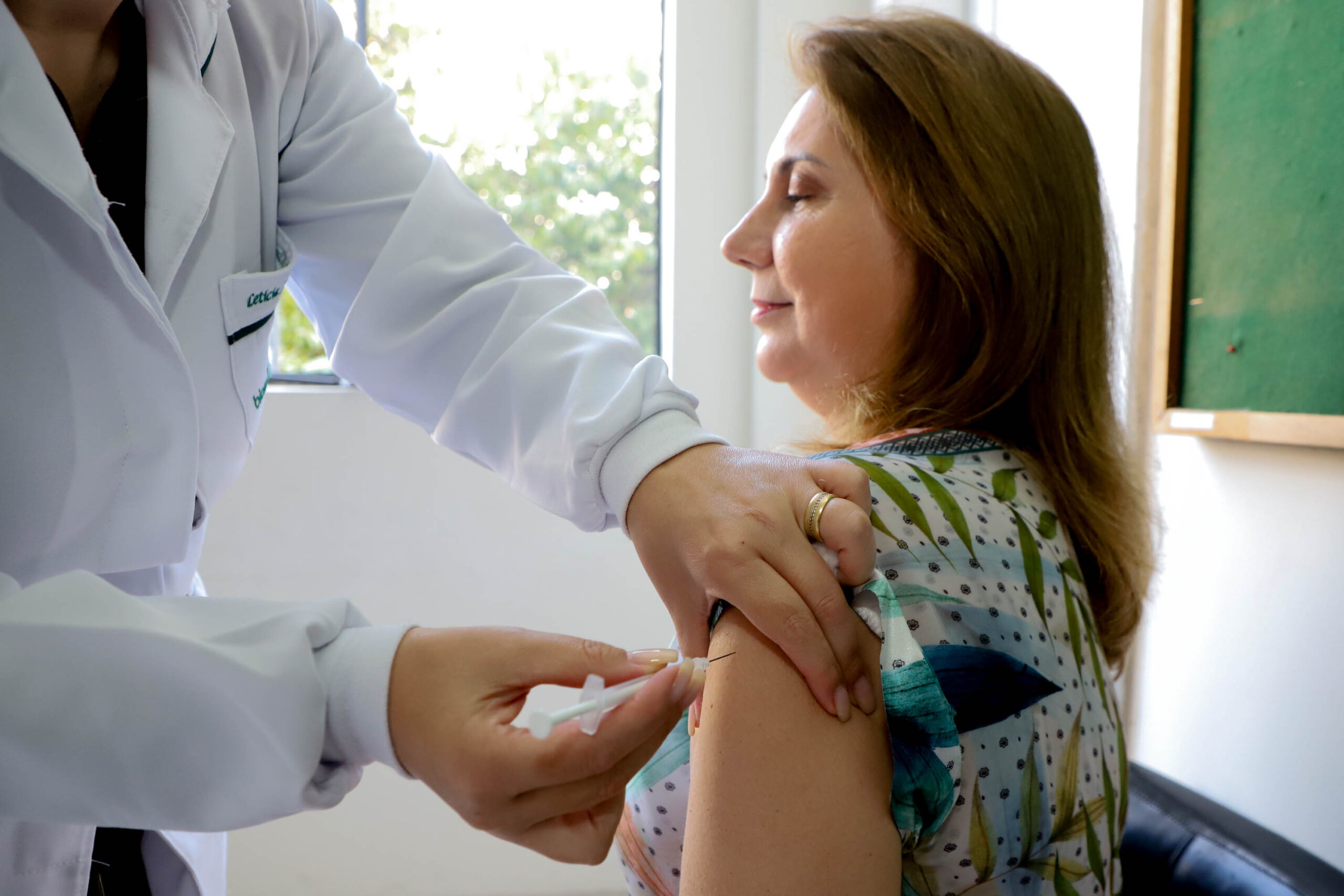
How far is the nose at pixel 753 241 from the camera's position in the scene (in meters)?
1.12

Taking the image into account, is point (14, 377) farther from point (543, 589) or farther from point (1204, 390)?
point (543, 589)

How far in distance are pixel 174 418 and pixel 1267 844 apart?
3.71ft

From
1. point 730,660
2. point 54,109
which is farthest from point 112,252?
point 730,660

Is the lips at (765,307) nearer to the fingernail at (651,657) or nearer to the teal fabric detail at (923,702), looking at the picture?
the teal fabric detail at (923,702)

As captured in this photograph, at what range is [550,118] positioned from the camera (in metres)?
2.28

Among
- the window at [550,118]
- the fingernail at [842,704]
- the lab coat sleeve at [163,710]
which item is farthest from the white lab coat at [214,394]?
the window at [550,118]

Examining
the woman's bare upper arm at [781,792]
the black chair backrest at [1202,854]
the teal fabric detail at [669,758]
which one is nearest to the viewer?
the woman's bare upper arm at [781,792]

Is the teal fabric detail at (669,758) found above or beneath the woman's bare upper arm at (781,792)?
beneath

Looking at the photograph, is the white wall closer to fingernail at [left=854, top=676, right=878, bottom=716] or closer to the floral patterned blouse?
the floral patterned blouse

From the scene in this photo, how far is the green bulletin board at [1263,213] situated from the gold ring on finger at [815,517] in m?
0.67

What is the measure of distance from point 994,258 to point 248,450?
0.77m

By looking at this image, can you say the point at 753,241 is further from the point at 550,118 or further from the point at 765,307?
the point at 550,118

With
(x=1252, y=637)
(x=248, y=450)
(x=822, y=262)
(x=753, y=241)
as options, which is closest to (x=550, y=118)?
(x=753, y=241)

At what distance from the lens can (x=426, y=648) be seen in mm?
493
